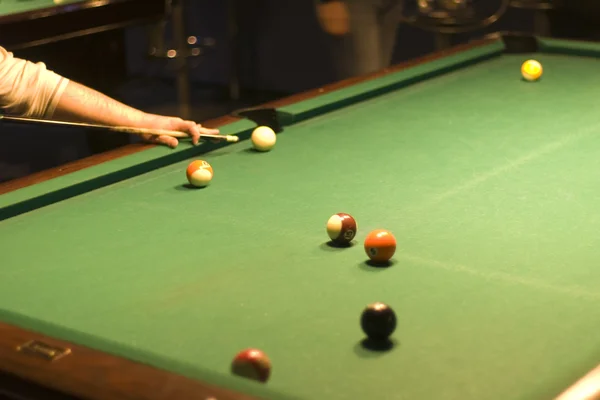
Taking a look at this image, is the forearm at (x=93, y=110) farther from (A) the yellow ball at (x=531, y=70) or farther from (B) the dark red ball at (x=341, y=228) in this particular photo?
(A) the yellow ball at (x=531, y=70)

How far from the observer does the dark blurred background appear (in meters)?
4.36

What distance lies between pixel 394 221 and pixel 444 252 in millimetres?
219

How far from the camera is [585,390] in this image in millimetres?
1537

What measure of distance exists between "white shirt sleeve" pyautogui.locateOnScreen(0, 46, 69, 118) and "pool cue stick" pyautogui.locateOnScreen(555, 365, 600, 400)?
74.8 inches

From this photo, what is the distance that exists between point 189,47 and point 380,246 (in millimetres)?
5272

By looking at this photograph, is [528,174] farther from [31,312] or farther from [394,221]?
[31,312]

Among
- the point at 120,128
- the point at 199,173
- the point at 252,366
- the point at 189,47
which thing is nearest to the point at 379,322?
the point at 252,366

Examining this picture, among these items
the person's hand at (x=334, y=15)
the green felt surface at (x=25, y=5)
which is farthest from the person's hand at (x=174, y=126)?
the person's hand at (x=334, y=15)

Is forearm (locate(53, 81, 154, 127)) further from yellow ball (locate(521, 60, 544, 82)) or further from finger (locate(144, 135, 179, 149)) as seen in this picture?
yellow ball (locate(521, 60, 544, 82))

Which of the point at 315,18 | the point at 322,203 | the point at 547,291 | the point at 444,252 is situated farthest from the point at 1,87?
the point at 315,18

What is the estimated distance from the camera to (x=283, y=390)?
62.3 inches

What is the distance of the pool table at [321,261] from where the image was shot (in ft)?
5.44

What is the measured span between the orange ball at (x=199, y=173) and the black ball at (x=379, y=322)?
3.23ft

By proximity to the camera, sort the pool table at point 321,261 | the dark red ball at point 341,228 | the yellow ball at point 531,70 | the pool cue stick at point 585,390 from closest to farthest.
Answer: the pool cue stick at point 585,390 < the pool table at point 321,261 < the dark red ball at point 341,228 < the yellow ball at point 531,70
